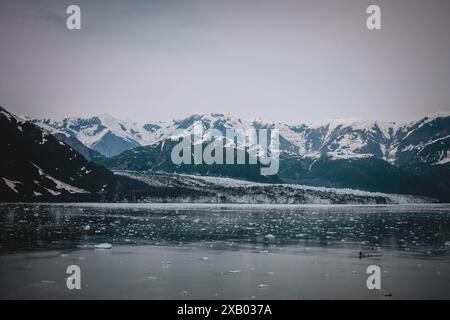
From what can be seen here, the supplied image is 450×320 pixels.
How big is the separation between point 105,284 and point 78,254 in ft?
39.8

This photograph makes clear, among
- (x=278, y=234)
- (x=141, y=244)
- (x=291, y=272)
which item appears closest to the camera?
(x=291, y=272)

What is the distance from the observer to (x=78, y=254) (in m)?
39.0

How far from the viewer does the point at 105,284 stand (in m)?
27.8

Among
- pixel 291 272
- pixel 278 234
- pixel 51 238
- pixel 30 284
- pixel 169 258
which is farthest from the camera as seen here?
pixel 278 234

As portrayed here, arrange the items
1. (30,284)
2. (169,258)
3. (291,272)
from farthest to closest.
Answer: (169,258)
(291,272)
(30,284)

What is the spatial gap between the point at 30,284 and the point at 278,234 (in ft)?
114

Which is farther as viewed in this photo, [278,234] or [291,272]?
[278,234]

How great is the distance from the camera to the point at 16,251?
1559 inches

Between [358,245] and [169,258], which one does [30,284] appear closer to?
[169,258]
